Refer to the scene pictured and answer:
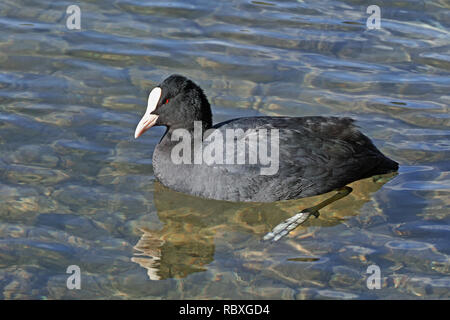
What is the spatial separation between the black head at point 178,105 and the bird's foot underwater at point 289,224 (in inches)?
43.7

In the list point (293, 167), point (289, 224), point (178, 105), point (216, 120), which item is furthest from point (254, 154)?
point (216, 120)

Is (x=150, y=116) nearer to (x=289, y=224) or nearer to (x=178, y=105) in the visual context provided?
(x=178, y=105)

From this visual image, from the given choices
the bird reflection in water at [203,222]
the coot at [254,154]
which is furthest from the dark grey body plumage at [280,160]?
the bird reflection in water at [203,222]

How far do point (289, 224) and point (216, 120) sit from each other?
1.75 m

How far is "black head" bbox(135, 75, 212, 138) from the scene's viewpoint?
624 cm

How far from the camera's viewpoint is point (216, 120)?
718cm

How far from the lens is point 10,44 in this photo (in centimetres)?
Result: 837

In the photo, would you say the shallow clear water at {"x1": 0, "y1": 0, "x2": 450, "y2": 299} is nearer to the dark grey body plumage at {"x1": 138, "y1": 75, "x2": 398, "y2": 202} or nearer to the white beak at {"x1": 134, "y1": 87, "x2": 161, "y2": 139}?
the dark grey body plumage at {"x1": 138, "y1": 75, "x2": 398, "y2": 202}

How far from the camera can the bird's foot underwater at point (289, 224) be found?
18.5ft

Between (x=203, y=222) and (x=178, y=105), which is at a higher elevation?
(x=178, y=105)

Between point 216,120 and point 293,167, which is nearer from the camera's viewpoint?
point 293,167

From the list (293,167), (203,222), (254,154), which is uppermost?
(254,154)

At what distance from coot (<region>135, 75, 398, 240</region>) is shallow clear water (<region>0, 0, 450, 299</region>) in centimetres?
17

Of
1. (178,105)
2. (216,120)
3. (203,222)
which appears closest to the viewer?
(203,222)
